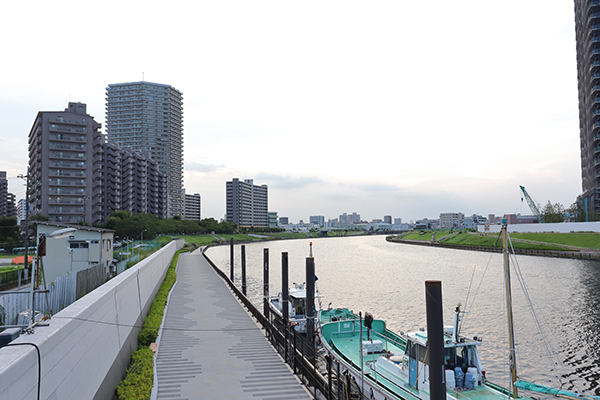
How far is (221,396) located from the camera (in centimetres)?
1247

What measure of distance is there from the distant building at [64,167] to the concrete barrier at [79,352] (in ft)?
288

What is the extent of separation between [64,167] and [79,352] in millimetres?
95423

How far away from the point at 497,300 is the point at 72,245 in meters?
40.6

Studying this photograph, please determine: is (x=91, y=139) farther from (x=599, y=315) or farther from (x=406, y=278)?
(x=599, y=315)

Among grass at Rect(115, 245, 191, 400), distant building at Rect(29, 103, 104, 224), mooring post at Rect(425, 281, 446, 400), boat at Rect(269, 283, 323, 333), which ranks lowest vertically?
boat at Rect(269, 283, 323, 333)

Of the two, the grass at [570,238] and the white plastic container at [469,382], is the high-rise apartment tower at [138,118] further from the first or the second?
the white plastic container at [469,382]

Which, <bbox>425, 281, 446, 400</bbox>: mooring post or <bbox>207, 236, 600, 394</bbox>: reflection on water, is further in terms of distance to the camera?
<bbox>207, 236, 600, 394</bbox>: reflection on water

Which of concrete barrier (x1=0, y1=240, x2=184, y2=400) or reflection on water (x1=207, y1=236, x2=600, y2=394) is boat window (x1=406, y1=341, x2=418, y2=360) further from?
concrete barrier (x1=0, y1=240, x2=184, y2=400)

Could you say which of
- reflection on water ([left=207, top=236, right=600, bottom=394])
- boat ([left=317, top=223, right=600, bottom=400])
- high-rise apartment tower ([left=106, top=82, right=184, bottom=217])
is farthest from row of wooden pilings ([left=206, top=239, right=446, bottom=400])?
high-rise apartment tower ([left=106, top=82, right=184, bottom=217])

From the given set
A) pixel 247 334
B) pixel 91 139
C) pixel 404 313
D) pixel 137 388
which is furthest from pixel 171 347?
pixel 91 139

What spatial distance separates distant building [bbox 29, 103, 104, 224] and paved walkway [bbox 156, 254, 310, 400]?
76.3 m

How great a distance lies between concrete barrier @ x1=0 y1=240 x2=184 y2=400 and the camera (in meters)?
5.86

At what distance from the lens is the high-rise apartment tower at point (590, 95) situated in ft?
314

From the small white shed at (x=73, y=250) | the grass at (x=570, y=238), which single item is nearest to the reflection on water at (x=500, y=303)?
the grass at (x=570, y=238)
